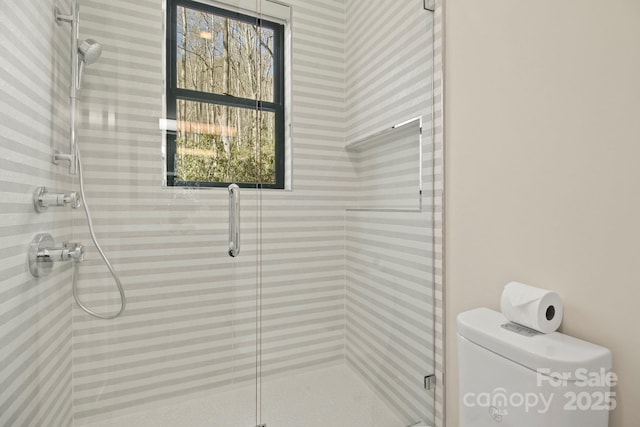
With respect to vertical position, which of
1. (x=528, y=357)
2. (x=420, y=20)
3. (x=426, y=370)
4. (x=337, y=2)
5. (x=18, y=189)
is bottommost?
(x=426, y=370)

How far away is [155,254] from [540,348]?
1.32 meters

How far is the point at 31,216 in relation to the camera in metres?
1.06

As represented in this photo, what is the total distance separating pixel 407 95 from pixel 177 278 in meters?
1.28

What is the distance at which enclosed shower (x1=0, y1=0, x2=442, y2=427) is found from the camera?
1129 millimetres

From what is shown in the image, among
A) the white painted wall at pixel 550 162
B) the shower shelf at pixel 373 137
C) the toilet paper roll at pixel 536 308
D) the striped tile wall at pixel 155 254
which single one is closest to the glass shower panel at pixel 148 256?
the striped tile wall at pixel 155 254

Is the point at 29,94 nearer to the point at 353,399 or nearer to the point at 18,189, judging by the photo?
the point at 18,189

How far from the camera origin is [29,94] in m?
1.05

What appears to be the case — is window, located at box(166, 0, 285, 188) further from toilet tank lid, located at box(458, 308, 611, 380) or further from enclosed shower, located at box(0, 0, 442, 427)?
toilet tank lid, located at box(458, 308, 611, 380)

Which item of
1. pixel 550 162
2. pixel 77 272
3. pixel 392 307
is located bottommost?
pixel 392 307

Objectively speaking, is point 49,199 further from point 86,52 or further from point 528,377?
point 528,377

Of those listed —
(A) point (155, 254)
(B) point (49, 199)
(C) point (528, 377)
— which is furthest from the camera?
(A) point (155, 254)

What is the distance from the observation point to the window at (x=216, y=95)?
1305mm

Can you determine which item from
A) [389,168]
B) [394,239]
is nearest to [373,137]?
[389,168]

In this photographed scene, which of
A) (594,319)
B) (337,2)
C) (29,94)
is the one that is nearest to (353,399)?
(594,319)
